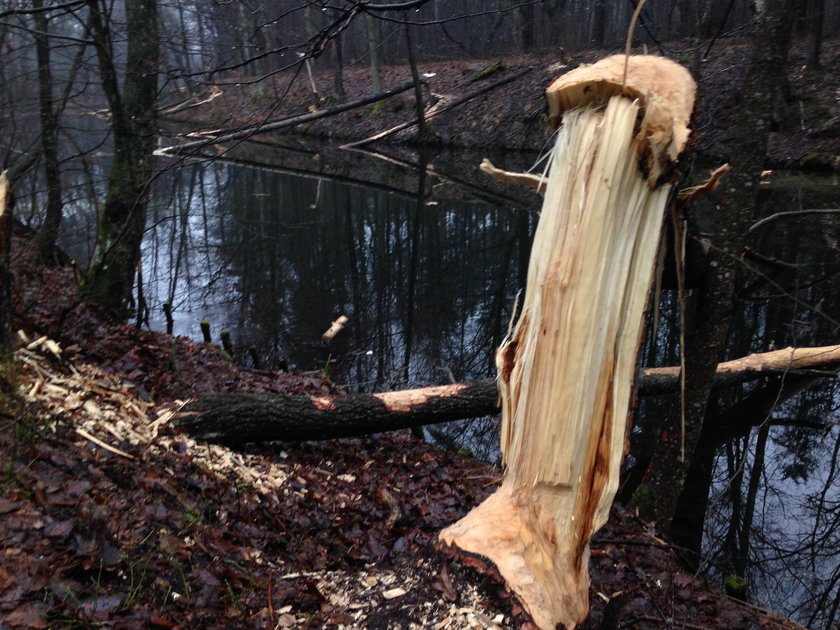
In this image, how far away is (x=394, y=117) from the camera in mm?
27516

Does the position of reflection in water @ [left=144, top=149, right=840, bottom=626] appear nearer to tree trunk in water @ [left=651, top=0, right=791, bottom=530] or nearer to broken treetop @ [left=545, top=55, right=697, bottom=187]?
tree trunk in water @ [left=651, top=0, right=791, bottom=530]

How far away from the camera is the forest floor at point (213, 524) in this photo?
8.29ft

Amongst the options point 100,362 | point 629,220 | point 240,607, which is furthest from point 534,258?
point 100,362

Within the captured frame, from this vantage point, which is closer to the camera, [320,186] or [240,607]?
[240,607]

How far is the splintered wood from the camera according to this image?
2.67 metres

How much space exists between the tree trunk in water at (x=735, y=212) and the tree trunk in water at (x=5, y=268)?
→ 4.19 metres

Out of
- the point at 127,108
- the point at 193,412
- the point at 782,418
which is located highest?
the point at 127,108

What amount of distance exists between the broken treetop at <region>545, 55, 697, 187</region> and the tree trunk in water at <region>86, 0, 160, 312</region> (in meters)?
4.96

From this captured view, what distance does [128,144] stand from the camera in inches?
264

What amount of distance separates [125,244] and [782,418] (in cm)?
729

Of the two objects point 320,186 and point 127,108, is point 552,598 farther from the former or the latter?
point 320,186

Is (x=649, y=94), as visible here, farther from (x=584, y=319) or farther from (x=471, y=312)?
(x=471, y=312)

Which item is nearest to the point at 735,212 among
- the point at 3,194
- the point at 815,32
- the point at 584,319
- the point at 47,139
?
the point at 584,319

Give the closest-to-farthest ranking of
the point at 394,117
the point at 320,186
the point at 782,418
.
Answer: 1. the point at 782,418
2. the point at 320,186
3. the point at 394,117
